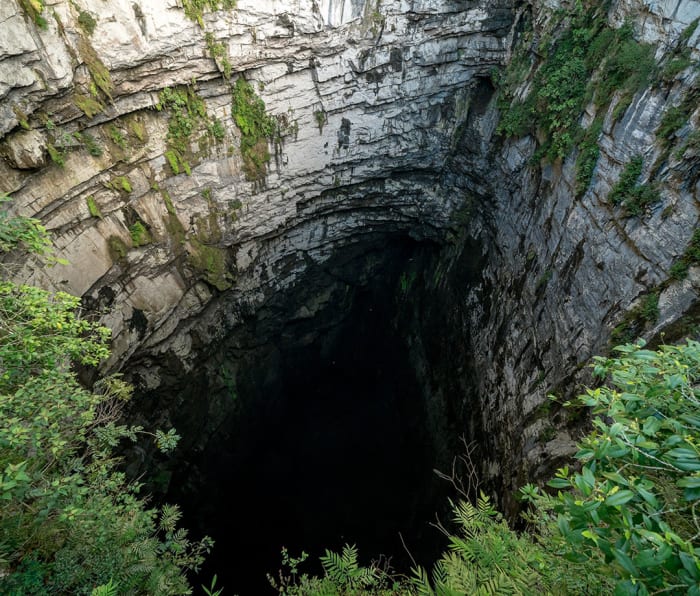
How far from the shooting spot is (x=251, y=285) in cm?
1253

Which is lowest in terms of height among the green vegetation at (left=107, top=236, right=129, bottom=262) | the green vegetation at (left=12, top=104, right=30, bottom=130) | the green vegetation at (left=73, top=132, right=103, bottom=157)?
the green vegetation at (left=107, top=236, right=129, bottom=262)

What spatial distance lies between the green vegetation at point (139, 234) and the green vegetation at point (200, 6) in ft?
13.9

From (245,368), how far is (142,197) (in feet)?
22.8

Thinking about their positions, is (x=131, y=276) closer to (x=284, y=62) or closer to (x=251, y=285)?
(x=251, y=285)

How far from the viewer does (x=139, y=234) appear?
897 centimetres

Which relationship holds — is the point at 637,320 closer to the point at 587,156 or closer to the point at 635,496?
the point at 587,156

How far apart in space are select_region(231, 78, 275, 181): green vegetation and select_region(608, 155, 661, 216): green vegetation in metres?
7.64

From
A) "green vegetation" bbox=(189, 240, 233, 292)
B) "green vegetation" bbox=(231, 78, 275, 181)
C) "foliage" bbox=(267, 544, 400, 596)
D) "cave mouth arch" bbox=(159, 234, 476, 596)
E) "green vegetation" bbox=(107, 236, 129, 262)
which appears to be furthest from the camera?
"cave mouth arch" bbox=(159, 234, 476, 596)

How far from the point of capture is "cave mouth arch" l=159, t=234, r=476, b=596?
1204 cm

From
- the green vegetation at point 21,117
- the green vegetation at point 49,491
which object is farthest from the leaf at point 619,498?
the green vegetation at point 21,117

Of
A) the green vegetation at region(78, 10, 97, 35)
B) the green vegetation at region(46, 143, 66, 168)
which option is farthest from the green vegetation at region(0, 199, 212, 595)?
the green vegetation at region(78, 10, 97, 35)

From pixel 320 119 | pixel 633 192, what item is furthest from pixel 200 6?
pixel 633 192

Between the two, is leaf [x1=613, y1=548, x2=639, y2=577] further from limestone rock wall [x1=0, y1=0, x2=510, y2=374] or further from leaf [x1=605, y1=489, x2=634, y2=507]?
limestone rock wall [x1=0, y1=0, x2=510, y2=374]

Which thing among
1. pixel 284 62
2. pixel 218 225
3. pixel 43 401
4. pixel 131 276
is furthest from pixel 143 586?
pixel 284 62
